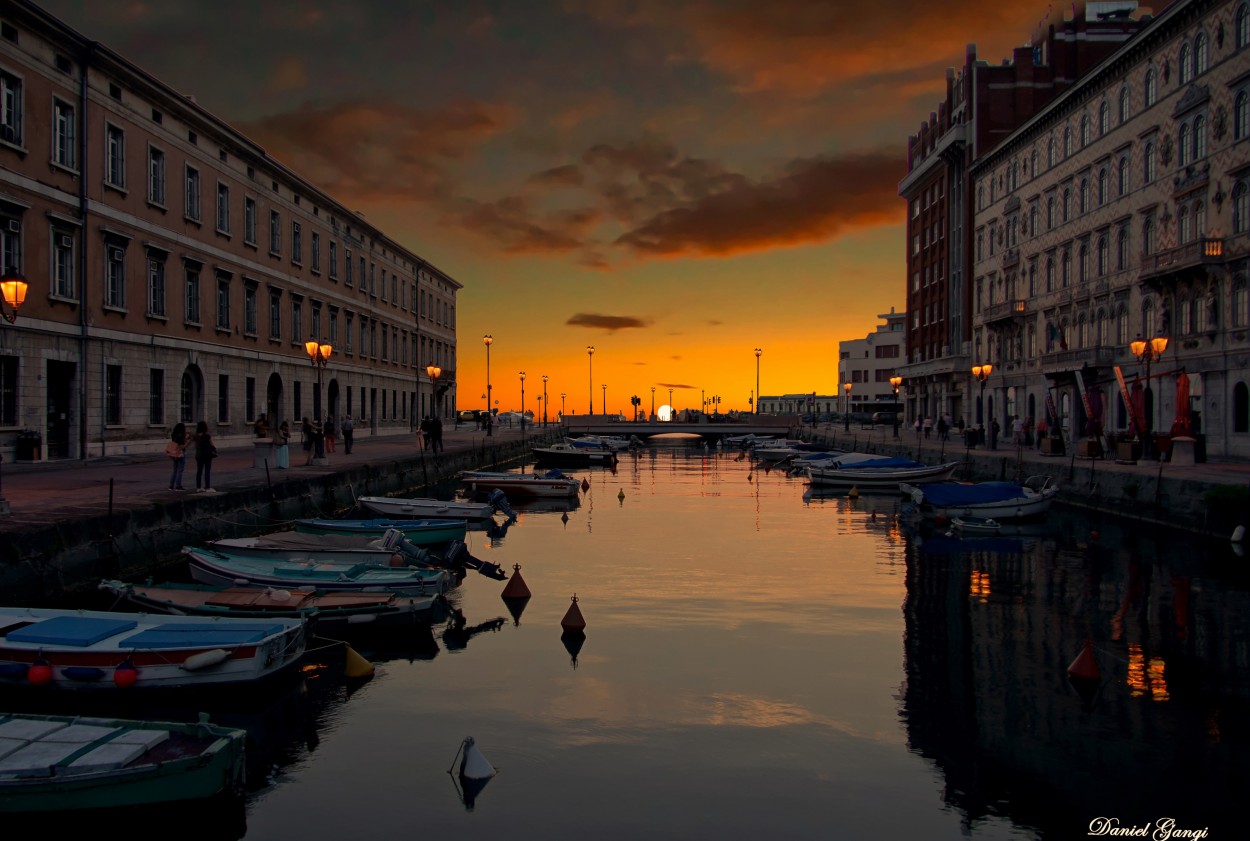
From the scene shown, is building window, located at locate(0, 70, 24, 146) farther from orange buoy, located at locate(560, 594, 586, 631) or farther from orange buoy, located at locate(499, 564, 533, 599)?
orange buoy, located at locate(560, 594, 586, 631)

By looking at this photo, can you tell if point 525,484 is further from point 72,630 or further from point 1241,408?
point 72,630

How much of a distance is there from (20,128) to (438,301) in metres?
66.7

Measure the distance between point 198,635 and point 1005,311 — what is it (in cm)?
6494

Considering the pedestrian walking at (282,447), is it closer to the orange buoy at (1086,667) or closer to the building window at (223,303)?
the building window at (223,303)

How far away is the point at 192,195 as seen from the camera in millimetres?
43875

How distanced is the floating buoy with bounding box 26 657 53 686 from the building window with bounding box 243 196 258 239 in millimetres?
41212

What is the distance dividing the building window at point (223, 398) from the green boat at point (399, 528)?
23.0 metres

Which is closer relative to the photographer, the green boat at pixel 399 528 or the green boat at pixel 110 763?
the green boat at pixel 110 763

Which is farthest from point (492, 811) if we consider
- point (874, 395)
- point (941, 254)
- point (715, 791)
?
point (874, 395)

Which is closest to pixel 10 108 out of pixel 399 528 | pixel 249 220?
pixel 249 220

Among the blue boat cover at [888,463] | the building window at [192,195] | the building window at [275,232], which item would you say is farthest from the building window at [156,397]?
the blue boat cover at [888,463]

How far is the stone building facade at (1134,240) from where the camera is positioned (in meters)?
41.5

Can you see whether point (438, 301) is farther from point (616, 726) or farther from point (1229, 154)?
point (616, 726)

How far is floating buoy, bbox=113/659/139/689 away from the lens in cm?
1182
